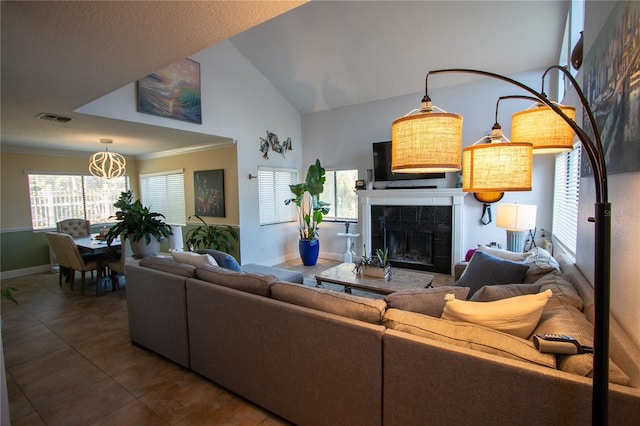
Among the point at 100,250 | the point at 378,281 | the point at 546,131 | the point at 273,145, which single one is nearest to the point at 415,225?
the point at 378,281

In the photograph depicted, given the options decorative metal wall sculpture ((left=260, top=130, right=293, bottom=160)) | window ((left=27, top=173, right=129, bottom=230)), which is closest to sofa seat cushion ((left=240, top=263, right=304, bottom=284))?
decorative metal wall sculpture ((left=260, top=130, right=293, bottom=160))

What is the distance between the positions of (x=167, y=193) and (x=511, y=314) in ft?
22.3

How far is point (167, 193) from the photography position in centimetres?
666

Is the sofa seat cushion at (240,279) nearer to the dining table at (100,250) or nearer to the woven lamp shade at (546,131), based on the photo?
the woven lamp shade at (546,131)

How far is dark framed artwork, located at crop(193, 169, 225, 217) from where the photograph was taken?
5.64 meters

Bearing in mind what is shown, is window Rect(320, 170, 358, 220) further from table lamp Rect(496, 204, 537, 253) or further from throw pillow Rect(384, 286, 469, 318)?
throw pillow Rect(384, 286, 469, 318)

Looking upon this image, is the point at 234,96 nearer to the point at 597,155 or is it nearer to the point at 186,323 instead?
the point at 186,323

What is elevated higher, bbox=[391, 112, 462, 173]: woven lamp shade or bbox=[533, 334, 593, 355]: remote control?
bbox=[391, 112, 462, 173]: woven lamp shade

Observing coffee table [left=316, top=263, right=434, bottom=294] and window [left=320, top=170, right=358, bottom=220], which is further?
window [left=320, top=170, right=358, bottom=220]

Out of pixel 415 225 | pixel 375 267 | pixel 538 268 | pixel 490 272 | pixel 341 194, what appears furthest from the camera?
pixel 341 194

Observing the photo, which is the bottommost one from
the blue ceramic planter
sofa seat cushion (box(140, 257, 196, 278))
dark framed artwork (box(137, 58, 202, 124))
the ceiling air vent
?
the blue ceramic planter

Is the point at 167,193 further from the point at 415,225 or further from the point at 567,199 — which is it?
the point at 567,199

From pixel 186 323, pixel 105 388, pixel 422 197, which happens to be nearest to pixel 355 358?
pixel 186 323

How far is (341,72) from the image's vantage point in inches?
210
